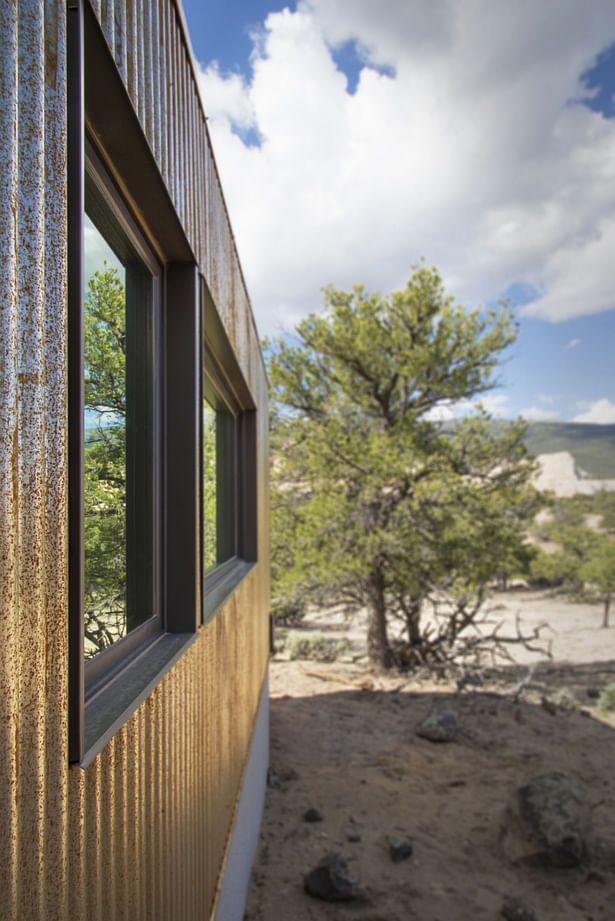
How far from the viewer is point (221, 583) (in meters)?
3.17

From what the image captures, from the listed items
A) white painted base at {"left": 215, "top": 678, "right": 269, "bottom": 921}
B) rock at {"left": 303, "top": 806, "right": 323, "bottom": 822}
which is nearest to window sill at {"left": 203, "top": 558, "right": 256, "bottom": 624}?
white painted base at {"left": 215, "top": 678, "right": 269, "bottom": 921}

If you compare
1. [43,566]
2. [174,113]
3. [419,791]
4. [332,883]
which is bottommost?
[419,791]

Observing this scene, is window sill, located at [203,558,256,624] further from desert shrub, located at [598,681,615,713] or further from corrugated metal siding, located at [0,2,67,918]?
desert shrub, located at [598,681,615,713]

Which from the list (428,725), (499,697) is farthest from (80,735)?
(499,697)

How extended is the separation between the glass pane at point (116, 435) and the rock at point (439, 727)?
642 centimetres

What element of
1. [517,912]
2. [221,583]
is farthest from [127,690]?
[517,912]

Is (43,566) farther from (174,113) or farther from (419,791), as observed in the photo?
(419,791)

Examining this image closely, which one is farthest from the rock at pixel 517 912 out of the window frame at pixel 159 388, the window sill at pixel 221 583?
the window frame at pixel 159 388

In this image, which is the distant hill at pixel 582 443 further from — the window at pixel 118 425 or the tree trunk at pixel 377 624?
the window at pixel 118 425

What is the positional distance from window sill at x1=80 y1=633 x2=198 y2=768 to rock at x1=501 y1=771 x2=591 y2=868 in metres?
4.08

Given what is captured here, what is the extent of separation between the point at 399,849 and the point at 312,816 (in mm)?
892

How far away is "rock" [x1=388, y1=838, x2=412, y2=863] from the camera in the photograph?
4383 millimetres

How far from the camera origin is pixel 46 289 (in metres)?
0.80

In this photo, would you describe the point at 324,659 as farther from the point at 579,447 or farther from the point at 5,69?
the point at 579,447
